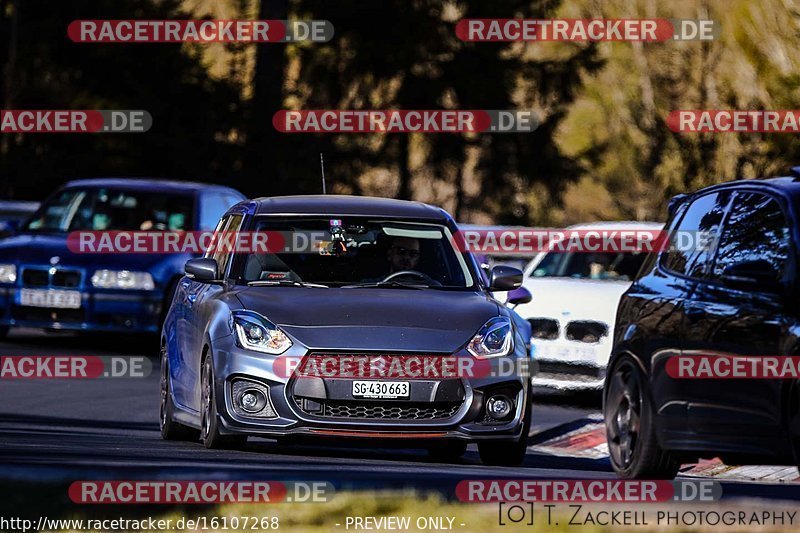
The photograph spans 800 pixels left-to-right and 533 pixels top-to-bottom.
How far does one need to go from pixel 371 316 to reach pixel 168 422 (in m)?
2.34

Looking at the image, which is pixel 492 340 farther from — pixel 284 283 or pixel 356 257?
pixel 284 283

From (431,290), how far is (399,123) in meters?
33.8

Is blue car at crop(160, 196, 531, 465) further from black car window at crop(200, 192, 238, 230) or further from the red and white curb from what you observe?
black car window at crop(200, 192, 238, 230)

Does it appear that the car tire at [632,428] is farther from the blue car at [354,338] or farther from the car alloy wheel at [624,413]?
the blue car at [354,338]

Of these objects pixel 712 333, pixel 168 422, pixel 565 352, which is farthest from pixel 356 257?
pixel 565 352

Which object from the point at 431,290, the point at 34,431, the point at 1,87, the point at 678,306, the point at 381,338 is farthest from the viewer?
the point at 1,87

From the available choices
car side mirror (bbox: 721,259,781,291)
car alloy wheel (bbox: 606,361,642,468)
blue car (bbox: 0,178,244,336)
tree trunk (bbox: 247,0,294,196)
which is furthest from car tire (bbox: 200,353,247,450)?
tree trunk (bbox: 247,0,294,196)

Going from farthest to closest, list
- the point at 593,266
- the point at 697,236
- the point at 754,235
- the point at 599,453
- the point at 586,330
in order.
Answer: the point at 593,266 < the point at 586,330 < the point at 599,453 < the point at 697,236 < the point at 754,235

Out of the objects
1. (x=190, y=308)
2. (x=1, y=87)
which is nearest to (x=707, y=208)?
(x=190, y=308)

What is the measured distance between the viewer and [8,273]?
21.5m

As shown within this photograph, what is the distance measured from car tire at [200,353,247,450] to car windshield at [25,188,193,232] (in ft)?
32.8

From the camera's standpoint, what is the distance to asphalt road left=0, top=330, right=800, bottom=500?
9.74 m

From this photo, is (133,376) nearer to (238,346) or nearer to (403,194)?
(238,346)

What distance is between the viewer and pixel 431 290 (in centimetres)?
1252
